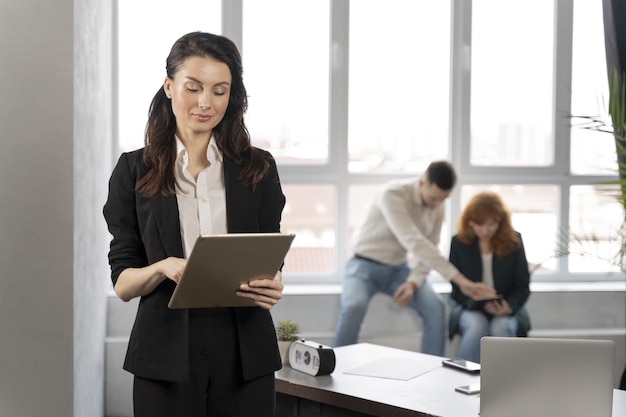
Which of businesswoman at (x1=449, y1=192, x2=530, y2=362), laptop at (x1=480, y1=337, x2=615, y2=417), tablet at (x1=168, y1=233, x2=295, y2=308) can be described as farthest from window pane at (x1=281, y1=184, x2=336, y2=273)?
tablet at (x1=168, y1=233, x2=295, y2=308)

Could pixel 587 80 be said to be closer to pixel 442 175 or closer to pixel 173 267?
pixel 442 175

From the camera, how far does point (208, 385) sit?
2.07 meters

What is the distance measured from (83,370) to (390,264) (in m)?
2.11

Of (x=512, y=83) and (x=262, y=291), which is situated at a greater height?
(x=512, y=83)

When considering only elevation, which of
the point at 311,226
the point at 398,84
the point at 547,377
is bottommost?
the point at 547,377

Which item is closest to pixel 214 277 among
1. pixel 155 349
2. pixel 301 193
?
pixel 155 349

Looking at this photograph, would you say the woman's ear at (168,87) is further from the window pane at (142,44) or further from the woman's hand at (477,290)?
the window pane at (142,44)

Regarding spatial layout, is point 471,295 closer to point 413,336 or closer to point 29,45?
point 413,336

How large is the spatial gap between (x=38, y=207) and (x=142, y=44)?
2.32 m

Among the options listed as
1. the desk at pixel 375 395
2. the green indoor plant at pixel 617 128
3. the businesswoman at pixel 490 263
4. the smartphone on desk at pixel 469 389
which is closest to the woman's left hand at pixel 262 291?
the desk at pixel 375 395

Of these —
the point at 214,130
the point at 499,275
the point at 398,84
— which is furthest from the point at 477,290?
the point at 214,130

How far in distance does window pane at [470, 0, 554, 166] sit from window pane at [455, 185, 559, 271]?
18 centimetres

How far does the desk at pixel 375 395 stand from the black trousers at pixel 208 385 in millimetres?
740

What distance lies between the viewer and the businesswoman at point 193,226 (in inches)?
80.4
